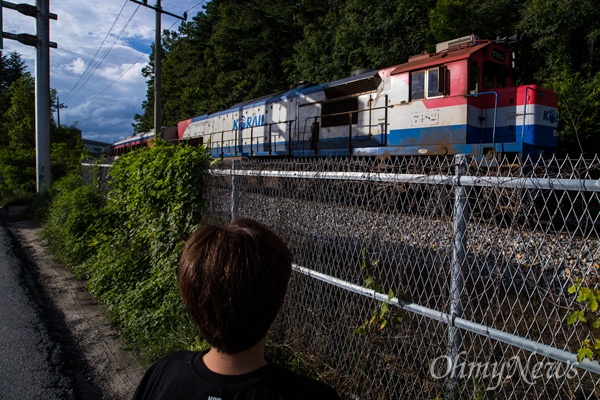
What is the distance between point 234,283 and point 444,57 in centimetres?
986

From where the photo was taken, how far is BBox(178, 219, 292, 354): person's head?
4.20 ft

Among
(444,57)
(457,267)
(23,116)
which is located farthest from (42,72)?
(457,267)

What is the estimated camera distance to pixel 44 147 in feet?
46.3

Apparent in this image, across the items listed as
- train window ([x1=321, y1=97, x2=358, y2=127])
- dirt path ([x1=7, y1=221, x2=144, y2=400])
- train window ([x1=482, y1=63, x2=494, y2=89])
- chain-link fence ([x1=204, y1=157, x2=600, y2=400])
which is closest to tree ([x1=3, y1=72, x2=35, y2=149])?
train window ([x1=321, y1=97, x2=358, y2=127])

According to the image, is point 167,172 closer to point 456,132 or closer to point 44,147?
point 456,132

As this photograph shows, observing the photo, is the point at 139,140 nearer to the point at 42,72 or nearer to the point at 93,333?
the point at 42,72

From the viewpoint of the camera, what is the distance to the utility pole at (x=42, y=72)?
535 inches

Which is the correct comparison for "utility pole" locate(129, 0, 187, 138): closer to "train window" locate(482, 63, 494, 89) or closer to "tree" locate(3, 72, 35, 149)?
"tree" locate(3, 72, 35, 149)

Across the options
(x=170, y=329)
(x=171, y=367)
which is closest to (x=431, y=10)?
(x=170, y=329)

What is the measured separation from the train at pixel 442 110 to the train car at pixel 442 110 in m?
0.02

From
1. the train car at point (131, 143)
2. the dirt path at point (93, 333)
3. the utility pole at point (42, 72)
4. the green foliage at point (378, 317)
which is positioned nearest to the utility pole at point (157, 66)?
the utility pole at point (42, 72)

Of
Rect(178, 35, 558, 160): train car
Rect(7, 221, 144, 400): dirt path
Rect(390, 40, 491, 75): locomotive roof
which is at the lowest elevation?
Rect(7, 221, 144, 400): dirt path

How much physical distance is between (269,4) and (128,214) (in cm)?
2860

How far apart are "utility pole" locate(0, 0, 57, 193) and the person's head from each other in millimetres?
14419
